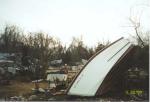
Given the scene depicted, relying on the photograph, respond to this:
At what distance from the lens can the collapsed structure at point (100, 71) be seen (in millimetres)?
3088

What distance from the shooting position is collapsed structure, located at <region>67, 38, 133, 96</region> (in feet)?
10.1

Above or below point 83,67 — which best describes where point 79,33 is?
above

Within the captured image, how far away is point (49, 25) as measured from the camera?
3.21m

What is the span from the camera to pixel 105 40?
311 centimetres

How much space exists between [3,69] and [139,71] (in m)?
1.18

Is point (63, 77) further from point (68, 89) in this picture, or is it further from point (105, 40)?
point (105, 40)

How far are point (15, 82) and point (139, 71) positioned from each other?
1.06 metres

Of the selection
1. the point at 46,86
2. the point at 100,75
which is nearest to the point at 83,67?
the point at 100,75

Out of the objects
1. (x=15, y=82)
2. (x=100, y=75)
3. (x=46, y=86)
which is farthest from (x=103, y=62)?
(x=15, y=82)

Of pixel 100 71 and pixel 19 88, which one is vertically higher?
pixel 100 71

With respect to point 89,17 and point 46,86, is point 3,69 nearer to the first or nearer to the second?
point 46,86

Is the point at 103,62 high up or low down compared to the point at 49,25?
down

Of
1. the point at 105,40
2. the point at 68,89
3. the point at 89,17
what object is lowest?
the point at 68,89

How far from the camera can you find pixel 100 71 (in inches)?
122
